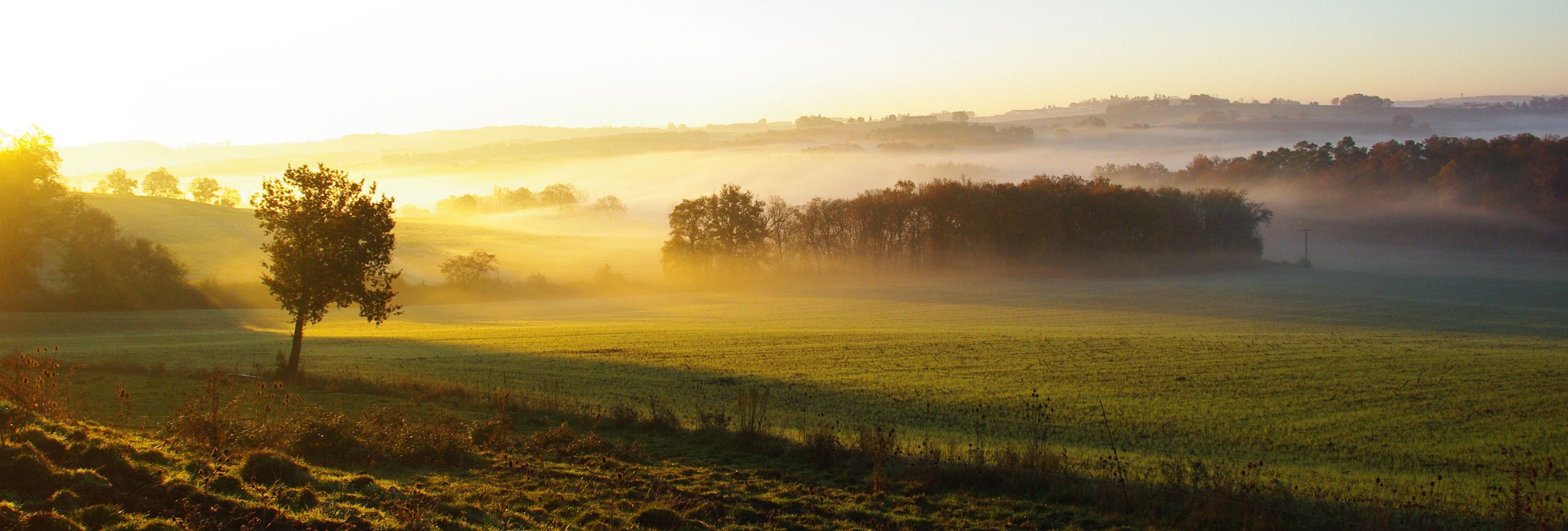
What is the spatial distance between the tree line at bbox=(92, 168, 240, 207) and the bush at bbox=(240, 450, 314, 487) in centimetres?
11935

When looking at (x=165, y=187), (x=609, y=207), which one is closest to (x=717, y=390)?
(x=165, y=187)

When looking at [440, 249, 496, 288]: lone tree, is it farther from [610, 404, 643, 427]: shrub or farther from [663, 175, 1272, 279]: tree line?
[610, 404, 643, 427]: shrub

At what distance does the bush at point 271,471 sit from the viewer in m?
9.29

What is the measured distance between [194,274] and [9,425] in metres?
68.2

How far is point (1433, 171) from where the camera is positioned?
11675 cm

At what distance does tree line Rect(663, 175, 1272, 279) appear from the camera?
85.8 m

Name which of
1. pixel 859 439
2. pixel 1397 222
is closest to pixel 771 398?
pixel 859 439

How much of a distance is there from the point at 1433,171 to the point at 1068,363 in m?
120

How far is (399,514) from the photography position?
8719 millimetres

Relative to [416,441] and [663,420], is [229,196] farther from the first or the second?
[416,441]

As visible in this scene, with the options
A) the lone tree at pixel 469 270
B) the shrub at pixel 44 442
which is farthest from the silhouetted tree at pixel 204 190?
the shrub at pixel 44 442

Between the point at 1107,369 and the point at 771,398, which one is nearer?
the point at 771,398

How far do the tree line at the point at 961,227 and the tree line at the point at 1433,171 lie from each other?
1664 inches

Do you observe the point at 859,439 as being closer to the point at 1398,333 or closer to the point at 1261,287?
the point at 1398,333
